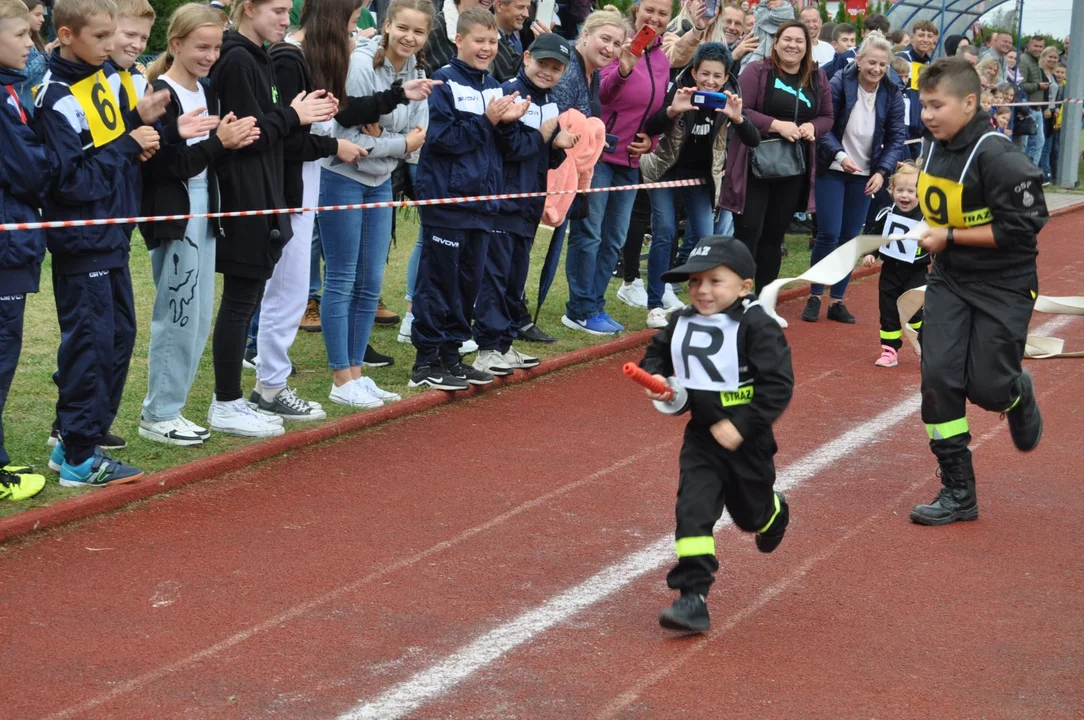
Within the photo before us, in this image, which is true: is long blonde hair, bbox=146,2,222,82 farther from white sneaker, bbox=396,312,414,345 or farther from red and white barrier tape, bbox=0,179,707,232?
white sneaker, bbox=396,312,414,345

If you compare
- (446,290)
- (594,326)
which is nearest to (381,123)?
(446,290)

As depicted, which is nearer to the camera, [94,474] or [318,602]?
[318,602]

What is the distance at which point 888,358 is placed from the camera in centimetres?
995

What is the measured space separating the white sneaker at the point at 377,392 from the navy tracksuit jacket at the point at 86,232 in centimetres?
201

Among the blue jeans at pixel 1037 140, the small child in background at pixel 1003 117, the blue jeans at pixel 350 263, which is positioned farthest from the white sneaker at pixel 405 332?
the blue jeans at pixel 1037 140

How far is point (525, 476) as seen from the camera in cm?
709

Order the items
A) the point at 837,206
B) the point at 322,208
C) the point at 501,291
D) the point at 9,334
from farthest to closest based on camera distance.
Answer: the point at 837,206 → the point at 501,291 → the point at 322,208 → the point at 9,334

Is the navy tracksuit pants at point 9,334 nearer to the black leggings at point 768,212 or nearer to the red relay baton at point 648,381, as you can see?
the red relay baton at point 648,381

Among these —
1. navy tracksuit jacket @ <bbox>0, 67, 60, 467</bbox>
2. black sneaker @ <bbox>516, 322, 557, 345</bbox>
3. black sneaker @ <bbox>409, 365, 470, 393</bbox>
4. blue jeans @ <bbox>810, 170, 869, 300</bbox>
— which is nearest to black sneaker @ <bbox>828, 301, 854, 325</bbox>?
blue jeans @ <bbox>810, 170, 869, 300</bbox>

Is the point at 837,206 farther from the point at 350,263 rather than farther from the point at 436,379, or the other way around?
the point at 350,263

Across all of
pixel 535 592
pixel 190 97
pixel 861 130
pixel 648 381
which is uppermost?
pixel 190 97

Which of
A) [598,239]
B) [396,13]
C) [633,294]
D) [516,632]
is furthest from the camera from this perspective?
[633,294]

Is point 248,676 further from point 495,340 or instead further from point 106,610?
point 495,340

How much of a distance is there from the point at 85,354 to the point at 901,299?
4.37 metres
